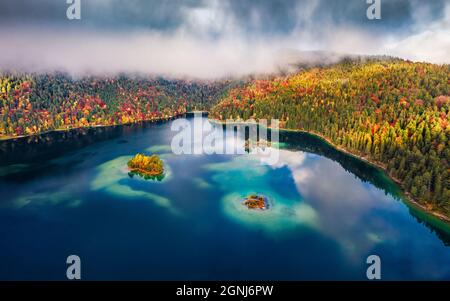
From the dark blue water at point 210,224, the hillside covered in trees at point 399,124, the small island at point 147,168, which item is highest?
the hillside covered in trees at point 399,124

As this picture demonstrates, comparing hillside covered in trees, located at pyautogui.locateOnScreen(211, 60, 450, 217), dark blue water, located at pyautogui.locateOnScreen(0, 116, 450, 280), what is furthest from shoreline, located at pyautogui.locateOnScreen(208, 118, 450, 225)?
dark blue water, located at pyautogui.locateOnScreen(0, 116, 450, 280)

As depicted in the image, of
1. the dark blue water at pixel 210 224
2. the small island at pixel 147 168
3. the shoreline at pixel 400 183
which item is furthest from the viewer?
the small island at pixel 147 168

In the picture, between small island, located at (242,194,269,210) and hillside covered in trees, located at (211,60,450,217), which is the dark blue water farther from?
hillside covered in trees, located at (211,60,450,217)

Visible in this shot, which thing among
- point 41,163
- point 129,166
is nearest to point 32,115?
point 41,163

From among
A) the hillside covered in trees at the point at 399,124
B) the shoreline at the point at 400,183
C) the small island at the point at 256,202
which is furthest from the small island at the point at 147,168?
the hillside covered in trees at the point at 399,124

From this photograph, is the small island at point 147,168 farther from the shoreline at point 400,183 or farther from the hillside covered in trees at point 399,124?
the hillside covered in trees at point 399,124

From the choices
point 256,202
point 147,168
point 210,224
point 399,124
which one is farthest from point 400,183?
point 147,168
